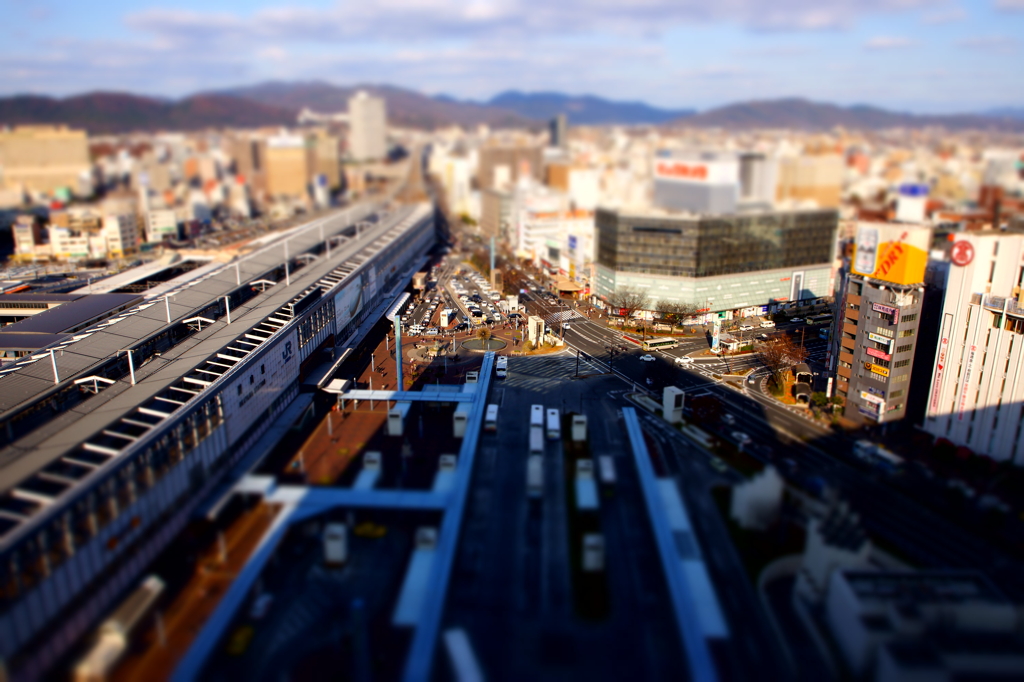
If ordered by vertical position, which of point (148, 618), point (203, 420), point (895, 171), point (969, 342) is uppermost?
point (895, 171)

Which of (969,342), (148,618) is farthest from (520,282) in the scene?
(148,618)

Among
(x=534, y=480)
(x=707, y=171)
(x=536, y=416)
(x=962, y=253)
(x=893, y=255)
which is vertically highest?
(x=707, y=171)

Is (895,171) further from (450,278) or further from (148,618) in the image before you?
(148,618)

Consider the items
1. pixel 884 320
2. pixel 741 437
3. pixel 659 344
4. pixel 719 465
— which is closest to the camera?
pixel 719 465

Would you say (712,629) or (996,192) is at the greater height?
(996,192)

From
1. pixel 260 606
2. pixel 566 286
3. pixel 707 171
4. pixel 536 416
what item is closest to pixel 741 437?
pixel 536 416

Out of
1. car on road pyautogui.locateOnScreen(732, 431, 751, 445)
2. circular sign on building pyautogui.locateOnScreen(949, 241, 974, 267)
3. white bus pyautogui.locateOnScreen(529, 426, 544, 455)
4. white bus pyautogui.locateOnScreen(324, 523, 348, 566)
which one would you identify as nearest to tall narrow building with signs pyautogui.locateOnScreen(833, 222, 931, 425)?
circular sign on building pyautogui.locateOnScreen(949, 241, 974, 267)

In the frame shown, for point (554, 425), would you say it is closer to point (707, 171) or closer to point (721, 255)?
point (721, 255)
